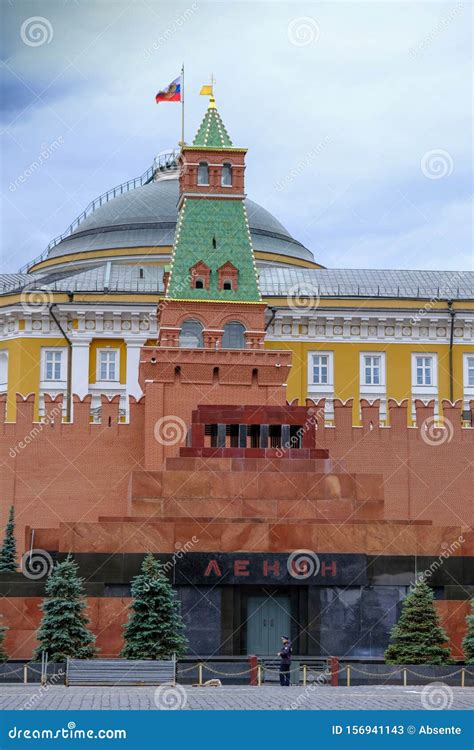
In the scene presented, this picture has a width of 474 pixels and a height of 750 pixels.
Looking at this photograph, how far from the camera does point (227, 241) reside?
4269cm

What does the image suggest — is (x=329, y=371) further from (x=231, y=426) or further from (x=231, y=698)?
(x=231, y=698)

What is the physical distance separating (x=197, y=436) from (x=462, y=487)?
29.1 feet

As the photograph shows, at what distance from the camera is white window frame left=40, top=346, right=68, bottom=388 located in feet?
171

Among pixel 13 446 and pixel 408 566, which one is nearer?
pixel 408 566

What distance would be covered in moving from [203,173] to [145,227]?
1723 centimetres

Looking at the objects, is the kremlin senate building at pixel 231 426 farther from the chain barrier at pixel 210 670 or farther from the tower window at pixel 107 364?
the chain barrier at pixel 210 670

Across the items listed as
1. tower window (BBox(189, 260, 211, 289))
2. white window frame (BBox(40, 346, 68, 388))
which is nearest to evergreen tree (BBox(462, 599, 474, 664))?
tower window (BBox(189, 260, 211, 289))

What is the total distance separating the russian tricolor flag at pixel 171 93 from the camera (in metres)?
49.5

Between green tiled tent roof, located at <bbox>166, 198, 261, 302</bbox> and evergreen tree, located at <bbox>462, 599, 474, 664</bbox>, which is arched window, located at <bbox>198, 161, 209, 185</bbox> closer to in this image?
green tiled tent roof, located at <bbox>166, 198, 261, 302</bbox>

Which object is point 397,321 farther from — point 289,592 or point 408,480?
point 289,592

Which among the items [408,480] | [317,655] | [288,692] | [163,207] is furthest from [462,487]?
[163,207]

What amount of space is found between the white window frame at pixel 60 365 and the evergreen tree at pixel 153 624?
22.4 m

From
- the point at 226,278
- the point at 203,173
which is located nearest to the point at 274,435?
the point at 226,278

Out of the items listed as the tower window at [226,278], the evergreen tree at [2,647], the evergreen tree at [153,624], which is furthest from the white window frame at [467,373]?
the evergreen tree at [2,647]
